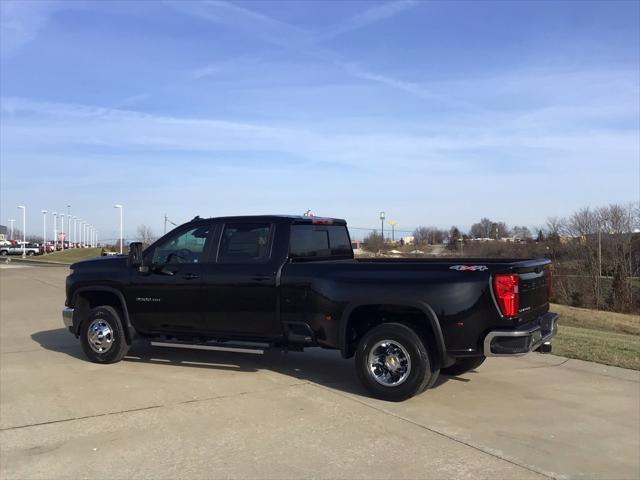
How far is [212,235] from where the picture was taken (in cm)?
717

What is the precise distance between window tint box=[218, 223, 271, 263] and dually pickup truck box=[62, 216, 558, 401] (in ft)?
0.04

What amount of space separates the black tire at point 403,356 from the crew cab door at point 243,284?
3.74ft

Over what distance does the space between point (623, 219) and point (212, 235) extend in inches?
1898

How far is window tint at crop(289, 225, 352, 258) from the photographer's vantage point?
689cm

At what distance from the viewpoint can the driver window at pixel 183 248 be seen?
23.7 feet

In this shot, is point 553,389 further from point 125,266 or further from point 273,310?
point 125,266

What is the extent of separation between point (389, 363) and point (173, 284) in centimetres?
292

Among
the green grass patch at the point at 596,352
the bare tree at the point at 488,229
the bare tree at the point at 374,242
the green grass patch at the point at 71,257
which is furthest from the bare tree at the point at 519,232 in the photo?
the green grass patch at the point at 596,352

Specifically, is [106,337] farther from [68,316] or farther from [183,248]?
[183,248]

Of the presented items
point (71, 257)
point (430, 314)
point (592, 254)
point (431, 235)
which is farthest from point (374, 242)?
point (431, 235)

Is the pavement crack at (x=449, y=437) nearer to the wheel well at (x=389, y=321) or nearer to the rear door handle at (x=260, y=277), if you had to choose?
the wheel well at (x=389, y=321)

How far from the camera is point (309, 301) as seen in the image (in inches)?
250

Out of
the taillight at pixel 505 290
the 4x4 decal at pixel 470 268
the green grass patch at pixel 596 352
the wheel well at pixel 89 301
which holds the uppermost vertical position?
the 4x4 decal at pixel 470 268

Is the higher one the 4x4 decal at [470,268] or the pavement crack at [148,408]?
the 4x4 decal at [470,268]
